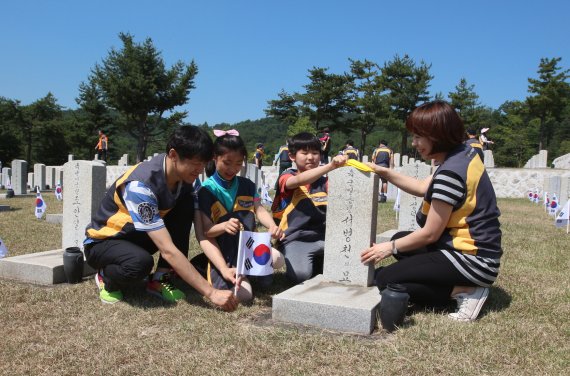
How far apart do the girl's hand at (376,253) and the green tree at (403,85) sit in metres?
33.3

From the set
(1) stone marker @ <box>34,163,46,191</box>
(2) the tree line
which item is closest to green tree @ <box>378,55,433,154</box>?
(2) the tree line

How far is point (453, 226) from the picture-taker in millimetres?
2902

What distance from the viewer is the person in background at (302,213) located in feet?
12.3

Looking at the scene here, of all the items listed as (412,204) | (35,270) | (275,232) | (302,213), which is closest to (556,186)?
(412,204)

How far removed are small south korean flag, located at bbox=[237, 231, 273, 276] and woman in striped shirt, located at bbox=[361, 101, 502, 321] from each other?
2.91 feet

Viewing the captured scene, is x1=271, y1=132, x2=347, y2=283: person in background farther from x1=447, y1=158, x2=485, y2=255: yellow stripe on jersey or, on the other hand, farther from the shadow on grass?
x1=447, y1=158, x2=485, y2=255: yellow stripe on jersey

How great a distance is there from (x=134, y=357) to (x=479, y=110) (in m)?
41.2

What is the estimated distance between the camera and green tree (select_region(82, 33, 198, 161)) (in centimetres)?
2877

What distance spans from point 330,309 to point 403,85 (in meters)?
35.5

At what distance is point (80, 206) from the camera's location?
4355 millimetres

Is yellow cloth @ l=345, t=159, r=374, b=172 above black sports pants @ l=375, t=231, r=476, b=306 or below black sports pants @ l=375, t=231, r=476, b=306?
above

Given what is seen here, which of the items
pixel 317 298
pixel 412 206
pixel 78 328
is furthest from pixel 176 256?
pixel 412 206

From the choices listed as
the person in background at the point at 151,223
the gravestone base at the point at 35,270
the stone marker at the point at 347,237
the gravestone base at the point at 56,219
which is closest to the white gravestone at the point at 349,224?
the stone marker at the point at 347,237

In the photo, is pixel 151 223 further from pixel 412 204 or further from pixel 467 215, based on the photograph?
pixel 412 204
